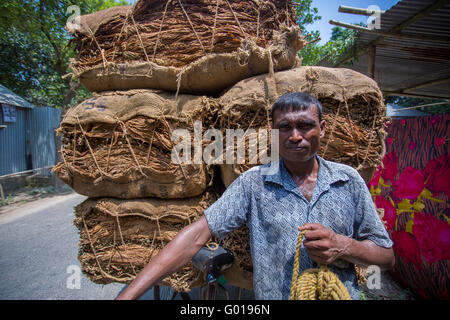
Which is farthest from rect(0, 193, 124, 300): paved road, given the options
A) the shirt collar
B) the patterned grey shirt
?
the shirt collar

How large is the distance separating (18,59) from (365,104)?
1238 cm

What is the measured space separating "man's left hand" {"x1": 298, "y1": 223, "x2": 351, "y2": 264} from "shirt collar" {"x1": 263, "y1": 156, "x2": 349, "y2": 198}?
0.67 feet

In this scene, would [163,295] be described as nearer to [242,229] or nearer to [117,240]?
[117,240]

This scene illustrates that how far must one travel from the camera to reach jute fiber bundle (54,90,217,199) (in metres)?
1.48

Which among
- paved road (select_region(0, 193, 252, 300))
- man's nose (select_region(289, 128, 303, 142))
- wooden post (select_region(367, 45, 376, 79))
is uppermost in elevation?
wooden post (select_region(367, 45, 376, 79))

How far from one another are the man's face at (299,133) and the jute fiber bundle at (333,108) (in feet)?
1.04

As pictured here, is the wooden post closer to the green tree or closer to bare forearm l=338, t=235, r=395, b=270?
bare forearm l=338, t=235, r=395, b=270

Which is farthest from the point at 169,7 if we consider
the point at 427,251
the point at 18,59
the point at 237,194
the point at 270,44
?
the point at 18,59

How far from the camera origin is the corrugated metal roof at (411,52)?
2.53 meters

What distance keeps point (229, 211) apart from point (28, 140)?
11456mm

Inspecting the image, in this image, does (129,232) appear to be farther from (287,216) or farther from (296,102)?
(296,102)

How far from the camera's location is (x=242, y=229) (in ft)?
5.08

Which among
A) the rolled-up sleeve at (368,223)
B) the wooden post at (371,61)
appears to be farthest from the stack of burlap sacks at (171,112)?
the wooden post at (371,61)
